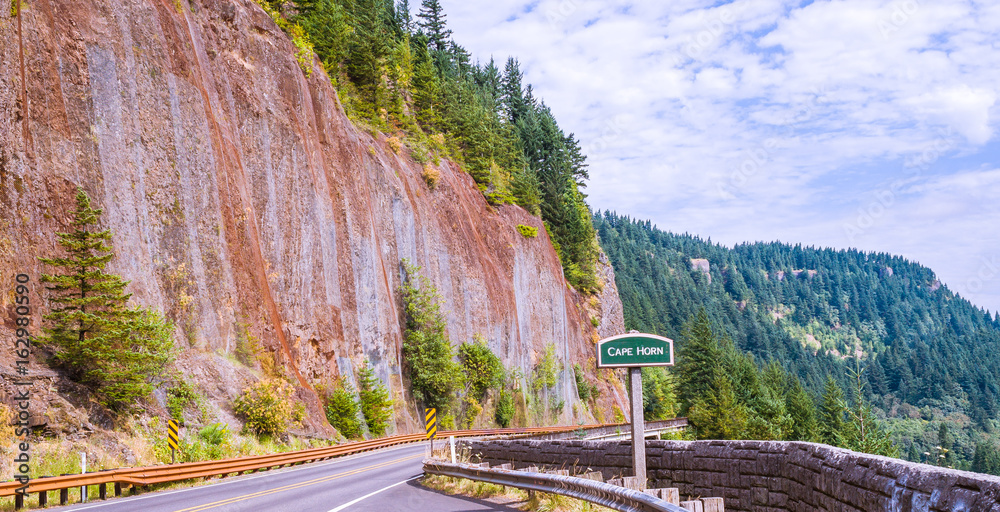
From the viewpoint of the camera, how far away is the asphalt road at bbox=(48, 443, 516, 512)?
12406 millimetres

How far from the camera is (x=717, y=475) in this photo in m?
9.27

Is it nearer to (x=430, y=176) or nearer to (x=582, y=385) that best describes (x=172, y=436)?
(x=430, y=176)

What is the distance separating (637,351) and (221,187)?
22.9 meters

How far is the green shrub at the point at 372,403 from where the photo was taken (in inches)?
1368

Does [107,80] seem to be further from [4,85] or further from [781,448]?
[781,448]

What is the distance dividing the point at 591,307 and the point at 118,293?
6267 centimetres

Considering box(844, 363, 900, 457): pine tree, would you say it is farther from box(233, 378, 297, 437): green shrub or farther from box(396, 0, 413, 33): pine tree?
box(396, 0, 413, 33): pine tree

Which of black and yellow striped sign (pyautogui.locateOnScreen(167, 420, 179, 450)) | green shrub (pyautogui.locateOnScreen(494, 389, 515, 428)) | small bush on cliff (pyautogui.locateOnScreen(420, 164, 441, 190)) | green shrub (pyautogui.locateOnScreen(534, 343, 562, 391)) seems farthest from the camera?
green shrub (pyautogui.locateOnScreen(534, 343, 562, 391))

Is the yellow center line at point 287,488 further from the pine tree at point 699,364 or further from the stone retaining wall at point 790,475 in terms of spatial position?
the pine tree at point 699,364

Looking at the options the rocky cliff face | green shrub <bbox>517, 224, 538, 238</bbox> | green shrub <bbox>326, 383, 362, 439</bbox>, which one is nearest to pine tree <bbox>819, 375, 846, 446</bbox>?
green shrub <bbox>517, 224, 538, 238</bbox>

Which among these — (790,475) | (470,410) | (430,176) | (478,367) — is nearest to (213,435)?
(790,475)

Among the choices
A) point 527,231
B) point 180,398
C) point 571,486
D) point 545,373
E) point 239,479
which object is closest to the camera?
point 571,486

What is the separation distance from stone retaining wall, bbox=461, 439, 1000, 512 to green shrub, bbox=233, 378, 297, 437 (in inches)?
548

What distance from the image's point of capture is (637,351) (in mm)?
10656
